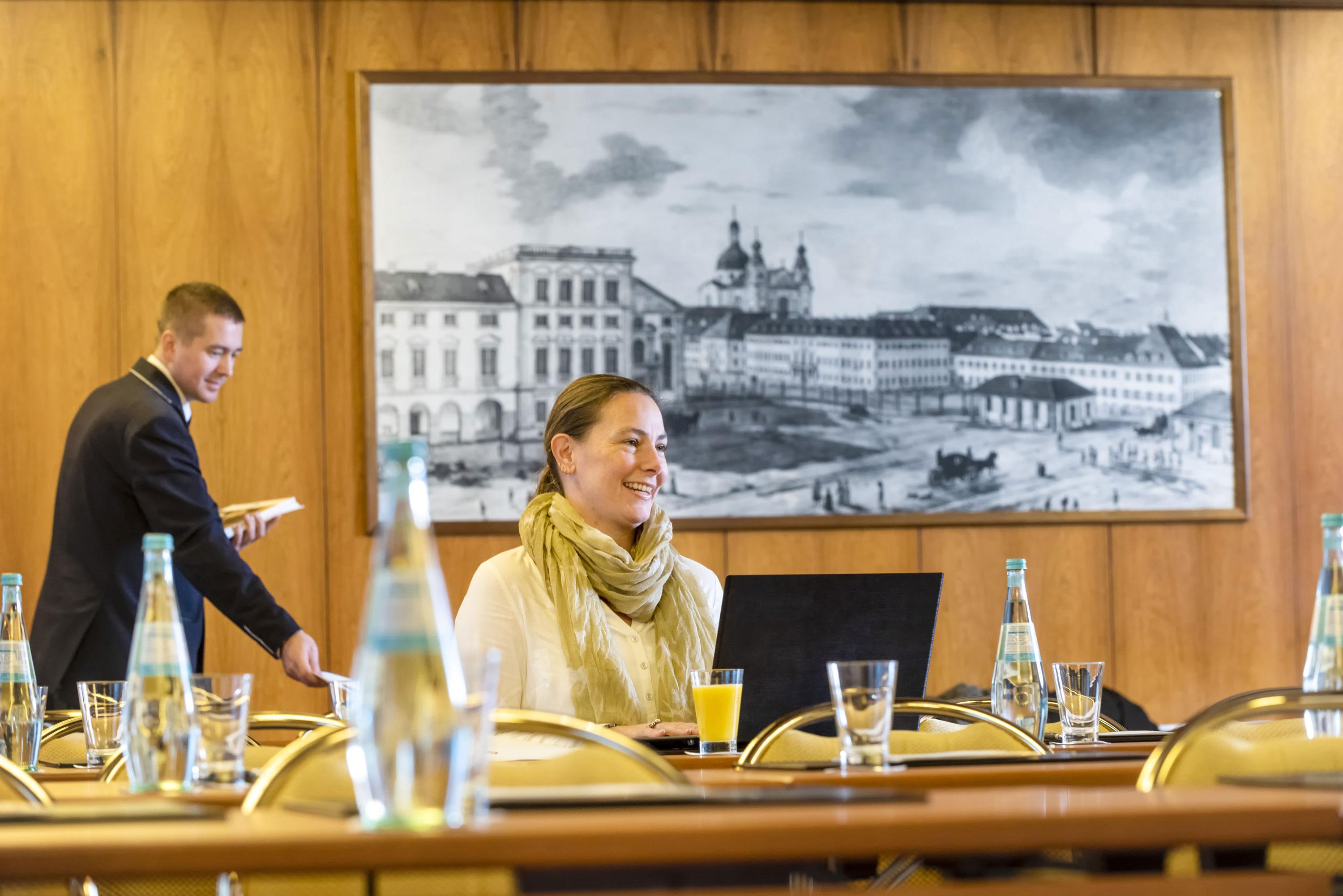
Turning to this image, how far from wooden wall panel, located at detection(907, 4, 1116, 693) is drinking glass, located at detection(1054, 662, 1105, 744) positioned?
2.71 meters

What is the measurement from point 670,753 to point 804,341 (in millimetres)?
2986

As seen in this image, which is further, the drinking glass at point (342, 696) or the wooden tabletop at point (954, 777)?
the drinking glass at point (342, 696)

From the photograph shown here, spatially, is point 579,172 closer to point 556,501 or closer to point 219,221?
point 219,221

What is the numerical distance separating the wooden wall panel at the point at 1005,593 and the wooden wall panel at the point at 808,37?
1.64 meters

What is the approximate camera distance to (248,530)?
4.23 meters

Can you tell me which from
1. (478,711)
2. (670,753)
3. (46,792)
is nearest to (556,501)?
(670,753)

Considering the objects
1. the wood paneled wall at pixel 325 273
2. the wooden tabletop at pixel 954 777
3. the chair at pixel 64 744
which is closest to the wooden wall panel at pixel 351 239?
the wood paneled wall at pixel 325 273

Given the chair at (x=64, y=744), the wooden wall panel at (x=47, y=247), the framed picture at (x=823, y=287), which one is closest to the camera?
the chair at (x=64, y=744)

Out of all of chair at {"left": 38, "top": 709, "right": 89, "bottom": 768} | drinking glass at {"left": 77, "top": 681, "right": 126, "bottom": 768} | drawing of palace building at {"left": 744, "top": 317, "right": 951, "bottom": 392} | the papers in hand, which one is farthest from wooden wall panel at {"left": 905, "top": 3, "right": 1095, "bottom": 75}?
drinking glass at {"left": 77, "top": 681, "right": 126, "bottom": 768}

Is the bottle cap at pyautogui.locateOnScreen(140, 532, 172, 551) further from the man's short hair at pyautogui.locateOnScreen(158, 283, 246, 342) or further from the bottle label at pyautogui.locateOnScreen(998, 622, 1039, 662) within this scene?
the man's short hair at pyautogui.locateOnScreen(158, 283, 246, 342)

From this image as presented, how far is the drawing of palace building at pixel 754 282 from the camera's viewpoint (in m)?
5.10

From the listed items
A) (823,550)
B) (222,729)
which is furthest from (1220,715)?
(823,550)

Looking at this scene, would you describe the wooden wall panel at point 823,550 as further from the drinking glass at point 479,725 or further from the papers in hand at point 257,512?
the drinking glass at point 479,725

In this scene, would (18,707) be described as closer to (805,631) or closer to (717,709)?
(717,709)
